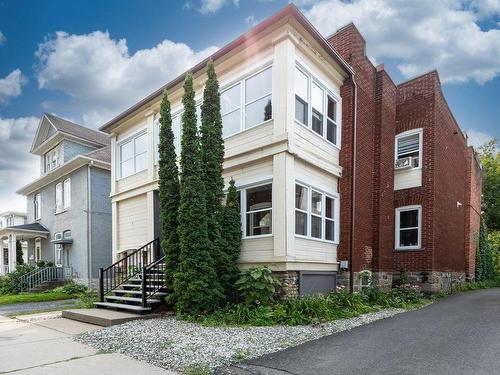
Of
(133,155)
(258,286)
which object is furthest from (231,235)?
(133,155)

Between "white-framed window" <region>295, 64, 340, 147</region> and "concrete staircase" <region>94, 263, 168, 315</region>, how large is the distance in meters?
5.67

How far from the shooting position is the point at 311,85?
9117mm

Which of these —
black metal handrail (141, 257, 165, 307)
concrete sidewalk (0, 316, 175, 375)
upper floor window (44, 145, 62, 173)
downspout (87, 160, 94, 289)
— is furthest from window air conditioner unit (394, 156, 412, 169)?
upper floor window (44, 145, 62, 173)

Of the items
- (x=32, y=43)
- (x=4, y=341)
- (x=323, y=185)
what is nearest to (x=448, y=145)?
(x=323, y=185)

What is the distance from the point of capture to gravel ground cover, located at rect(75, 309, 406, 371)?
4754mm

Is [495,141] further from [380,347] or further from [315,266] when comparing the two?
[380,347]

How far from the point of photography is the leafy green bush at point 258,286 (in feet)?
24.6

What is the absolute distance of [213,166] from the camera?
26.6ft

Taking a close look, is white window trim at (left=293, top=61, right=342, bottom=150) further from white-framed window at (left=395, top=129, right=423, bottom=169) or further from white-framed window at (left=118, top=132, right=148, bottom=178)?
white-framed window at (left=118, top=132, right=148, bottom=178)

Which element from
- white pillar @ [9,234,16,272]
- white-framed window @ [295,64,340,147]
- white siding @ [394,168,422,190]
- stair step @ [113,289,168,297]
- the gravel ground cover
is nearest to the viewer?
the gravel ground cover

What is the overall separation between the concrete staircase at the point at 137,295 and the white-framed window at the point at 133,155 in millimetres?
4702

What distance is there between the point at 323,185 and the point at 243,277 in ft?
11.8

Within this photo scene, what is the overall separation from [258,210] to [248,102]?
3.02 m

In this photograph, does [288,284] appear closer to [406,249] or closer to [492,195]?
[406,249]
